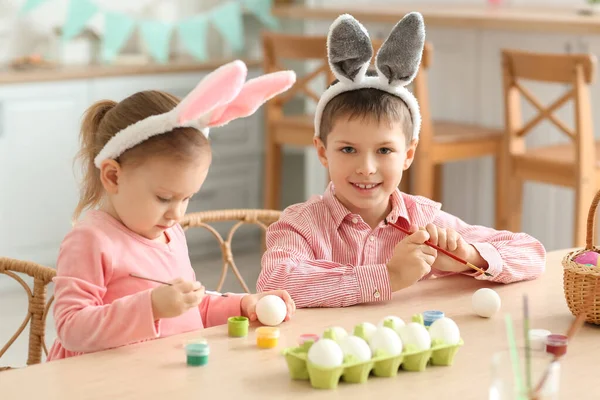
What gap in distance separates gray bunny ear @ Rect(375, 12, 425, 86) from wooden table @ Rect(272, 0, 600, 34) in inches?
77.5

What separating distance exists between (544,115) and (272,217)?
1.53 m

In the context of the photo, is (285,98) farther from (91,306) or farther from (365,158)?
(91,306)

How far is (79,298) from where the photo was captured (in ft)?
4.75

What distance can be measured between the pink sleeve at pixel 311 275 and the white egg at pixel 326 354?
0.38 m

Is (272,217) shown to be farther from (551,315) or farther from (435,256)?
(551,315)

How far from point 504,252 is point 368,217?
0.25m

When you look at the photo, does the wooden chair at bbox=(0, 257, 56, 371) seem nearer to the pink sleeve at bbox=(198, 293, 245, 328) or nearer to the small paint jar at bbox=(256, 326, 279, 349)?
the pink sleeve at bbox=(198, 293, 245, 328)

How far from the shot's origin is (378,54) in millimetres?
1694

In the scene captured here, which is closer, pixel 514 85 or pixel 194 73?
pixel 514 85

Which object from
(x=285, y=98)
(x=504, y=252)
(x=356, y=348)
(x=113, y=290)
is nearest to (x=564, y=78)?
(x=285, y=98)

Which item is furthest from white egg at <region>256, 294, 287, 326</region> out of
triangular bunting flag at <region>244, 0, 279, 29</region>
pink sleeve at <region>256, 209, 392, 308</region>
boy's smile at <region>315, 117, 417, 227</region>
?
triangular bunting flag at <region>244, 0, 279, 29</region>

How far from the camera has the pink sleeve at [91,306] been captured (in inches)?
54.6

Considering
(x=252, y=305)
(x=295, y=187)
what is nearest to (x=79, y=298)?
(x=252, y=305)

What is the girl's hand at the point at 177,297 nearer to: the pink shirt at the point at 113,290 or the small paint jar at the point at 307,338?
the pink shirt at the point at 113,290
